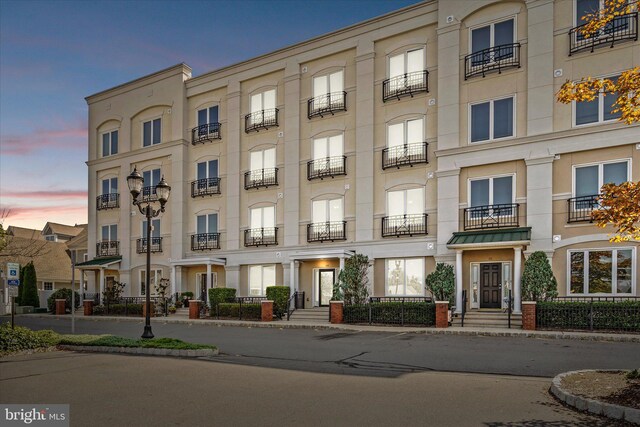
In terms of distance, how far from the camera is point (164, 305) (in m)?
28.3

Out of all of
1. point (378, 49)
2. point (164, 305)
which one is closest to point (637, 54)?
point (378, 49)

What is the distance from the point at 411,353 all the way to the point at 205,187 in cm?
2136

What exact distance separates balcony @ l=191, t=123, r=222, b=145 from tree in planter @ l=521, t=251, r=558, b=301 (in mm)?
20083

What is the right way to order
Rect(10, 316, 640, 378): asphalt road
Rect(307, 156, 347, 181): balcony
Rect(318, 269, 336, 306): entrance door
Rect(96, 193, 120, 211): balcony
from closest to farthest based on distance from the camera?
Rect(10, 316, 640, 378): asphalt road < Rect(307, 156, 347, 181): balcony < Rect(318, 269, 336, 306): entrance door < Rect(96, 193, 120, 211): balcony

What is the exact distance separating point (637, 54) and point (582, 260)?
27.4 feet

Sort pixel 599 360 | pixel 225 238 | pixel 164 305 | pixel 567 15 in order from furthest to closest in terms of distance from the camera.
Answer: pixel 225 238 < pixel 164 305 < pixel 567 15 < pixel 599 360

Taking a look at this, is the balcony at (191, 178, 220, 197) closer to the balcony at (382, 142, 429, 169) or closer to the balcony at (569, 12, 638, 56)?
the balcony at (382, 142, 429, 169)

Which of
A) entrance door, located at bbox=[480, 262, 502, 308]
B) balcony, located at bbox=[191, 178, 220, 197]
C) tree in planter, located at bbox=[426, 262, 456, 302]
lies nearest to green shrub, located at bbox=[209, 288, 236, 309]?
balcony, located at bbox=[191, 178, 220, 197]

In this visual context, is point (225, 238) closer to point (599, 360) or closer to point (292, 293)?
point (292, 293)

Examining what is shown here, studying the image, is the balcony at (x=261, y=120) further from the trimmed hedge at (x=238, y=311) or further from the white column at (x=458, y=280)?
the white column at (x=458, y=280)

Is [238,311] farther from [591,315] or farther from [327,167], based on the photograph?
[591,315]

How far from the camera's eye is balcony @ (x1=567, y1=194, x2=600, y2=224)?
64.2 ft

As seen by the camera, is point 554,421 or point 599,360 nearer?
point 554,421

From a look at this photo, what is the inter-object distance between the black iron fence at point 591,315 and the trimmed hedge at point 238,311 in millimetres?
12852
